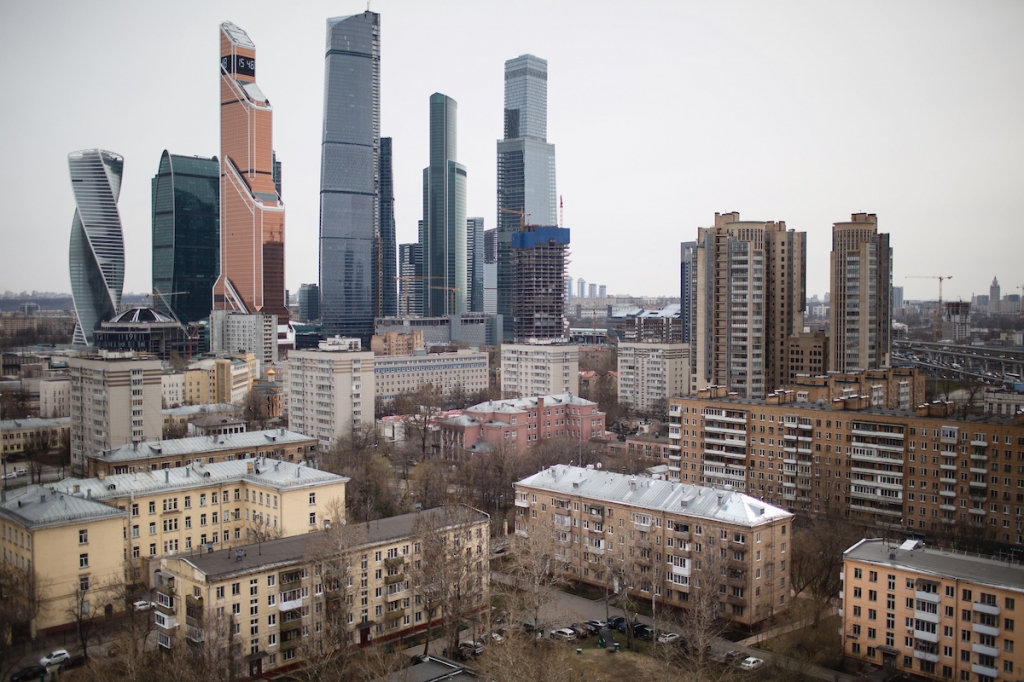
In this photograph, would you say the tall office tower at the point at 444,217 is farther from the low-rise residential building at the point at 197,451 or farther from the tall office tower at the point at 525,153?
the low-rise residential building at the point at 197,451

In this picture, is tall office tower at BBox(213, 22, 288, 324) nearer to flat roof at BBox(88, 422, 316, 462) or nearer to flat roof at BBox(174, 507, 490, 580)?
flat roof at BBox(88, 422, 316, 462)

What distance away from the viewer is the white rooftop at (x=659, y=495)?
14023 millimetres

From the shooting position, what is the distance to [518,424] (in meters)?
28.4

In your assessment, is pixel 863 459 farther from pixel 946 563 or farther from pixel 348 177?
pixel 348 177

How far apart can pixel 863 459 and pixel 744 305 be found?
8578 mm

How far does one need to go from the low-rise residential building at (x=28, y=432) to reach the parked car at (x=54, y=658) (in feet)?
50.3

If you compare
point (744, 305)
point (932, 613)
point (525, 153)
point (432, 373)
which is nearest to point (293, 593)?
point (932, 613)

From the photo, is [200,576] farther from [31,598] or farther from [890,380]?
[890,380]

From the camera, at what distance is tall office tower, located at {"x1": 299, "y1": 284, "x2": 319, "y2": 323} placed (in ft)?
301

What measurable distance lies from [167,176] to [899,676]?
215 ft

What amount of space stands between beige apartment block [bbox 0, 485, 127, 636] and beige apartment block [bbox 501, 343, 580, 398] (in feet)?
82.2

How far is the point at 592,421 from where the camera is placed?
30.6 metres

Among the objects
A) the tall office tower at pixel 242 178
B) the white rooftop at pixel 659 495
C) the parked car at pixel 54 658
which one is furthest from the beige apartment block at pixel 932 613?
the tall office tower at pixel 242 178

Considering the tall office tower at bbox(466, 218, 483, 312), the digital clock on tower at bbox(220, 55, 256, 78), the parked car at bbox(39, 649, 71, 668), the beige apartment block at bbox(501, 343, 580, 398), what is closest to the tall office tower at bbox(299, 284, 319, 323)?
the tall office tower at bbox(466, 218, 483, 312)
